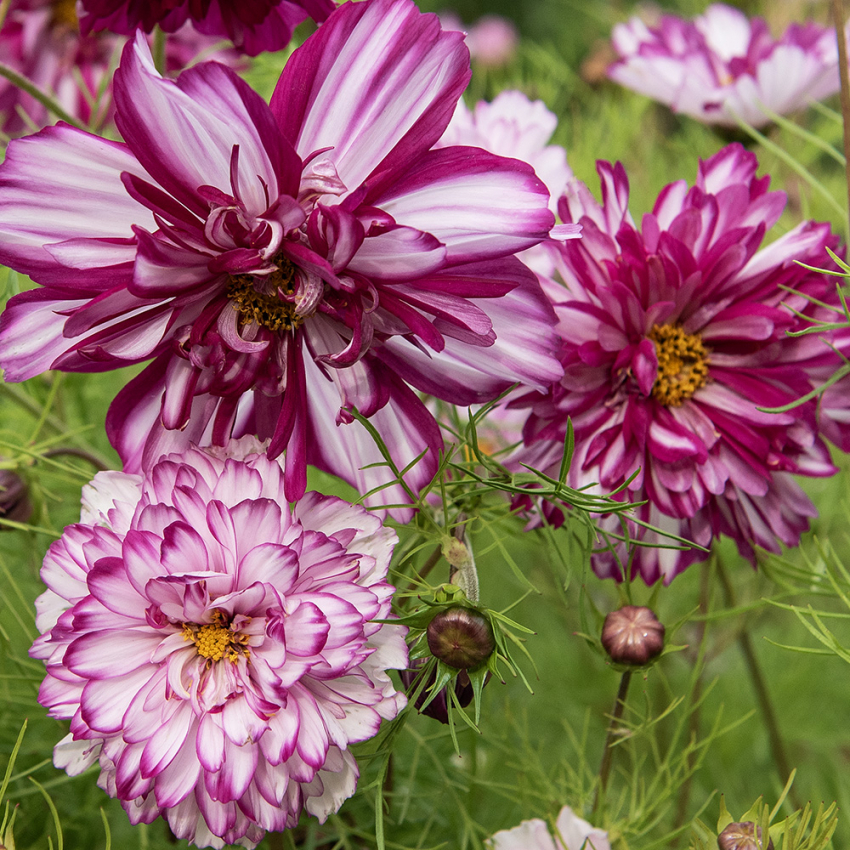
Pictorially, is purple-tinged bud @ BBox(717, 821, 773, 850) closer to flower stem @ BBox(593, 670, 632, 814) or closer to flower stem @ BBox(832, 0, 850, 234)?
flower stem @ BBox(593, 670, 632, 814)

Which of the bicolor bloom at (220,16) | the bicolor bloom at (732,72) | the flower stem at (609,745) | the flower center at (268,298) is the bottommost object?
the flower stem at (609,745)

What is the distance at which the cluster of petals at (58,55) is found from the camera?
1.90ft

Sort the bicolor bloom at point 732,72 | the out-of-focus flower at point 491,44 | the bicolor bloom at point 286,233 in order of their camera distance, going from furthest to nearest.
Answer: the out-of-focus flower at point 491,44 → the bicolor bloom at point 732,72 → the bicolor bloom at point 286,233

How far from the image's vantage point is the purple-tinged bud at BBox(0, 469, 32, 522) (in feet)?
1.39

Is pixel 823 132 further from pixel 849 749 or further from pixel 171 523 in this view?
pixel 171 523

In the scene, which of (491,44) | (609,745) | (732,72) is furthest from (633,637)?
(491,44)

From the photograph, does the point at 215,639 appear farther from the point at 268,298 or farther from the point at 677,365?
the point at 677,365

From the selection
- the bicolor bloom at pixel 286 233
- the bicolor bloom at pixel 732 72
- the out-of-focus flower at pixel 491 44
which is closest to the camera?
the bicolor bloom at pixel 286 233

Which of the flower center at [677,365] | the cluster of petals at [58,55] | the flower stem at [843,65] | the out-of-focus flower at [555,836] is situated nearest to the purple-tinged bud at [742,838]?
the out-of-focus flower at [555,836]

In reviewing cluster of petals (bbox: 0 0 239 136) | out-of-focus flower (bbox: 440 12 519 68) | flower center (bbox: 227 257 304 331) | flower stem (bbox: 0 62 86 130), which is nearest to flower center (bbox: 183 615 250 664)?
flower center (bbox: 227 257 304 331)

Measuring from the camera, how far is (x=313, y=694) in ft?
1.03

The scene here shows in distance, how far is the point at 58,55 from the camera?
0.60 metres

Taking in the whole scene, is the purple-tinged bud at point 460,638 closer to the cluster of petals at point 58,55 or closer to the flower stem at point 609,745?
the flower stem at point 609,745

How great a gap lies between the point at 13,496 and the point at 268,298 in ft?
0.63
